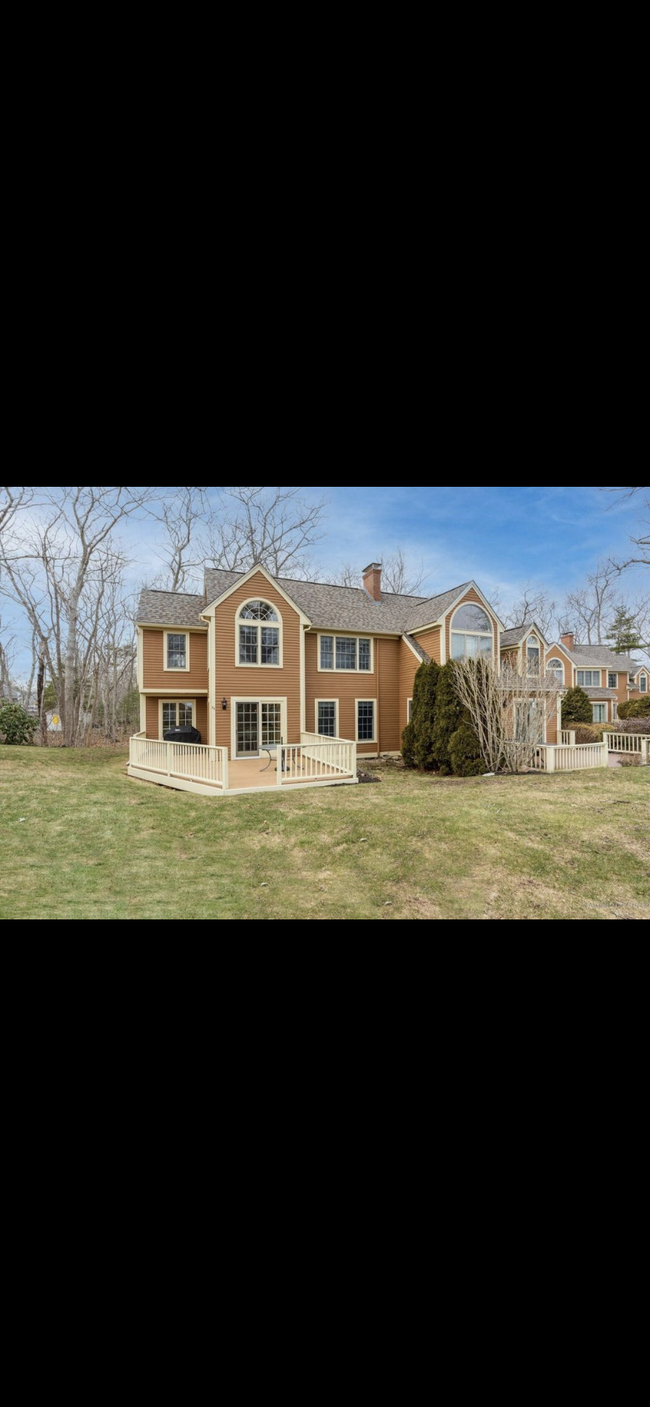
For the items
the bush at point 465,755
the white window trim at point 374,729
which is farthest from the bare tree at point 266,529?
the bush at point 465,755

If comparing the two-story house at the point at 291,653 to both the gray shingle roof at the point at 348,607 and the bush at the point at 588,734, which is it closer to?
the gray shingle roof at the point at 348,607

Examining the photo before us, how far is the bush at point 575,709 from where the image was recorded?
A: 27.7 ft

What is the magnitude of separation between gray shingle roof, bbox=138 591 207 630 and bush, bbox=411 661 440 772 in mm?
3465

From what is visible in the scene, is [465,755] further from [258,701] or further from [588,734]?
[258,701]

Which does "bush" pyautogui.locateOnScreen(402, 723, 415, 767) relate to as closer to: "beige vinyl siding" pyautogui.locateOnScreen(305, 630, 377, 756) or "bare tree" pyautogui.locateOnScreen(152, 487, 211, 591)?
"beige vinyl siding" pyautogui.locateOnScreen(305, 630, 377, 756)

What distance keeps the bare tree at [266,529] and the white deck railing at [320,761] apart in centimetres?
350

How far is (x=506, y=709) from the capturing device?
758 cm

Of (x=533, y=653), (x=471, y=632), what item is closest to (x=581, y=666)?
(x=533, y=653)
